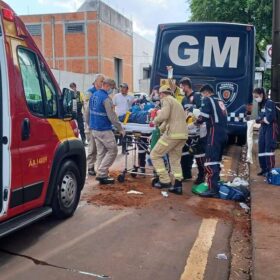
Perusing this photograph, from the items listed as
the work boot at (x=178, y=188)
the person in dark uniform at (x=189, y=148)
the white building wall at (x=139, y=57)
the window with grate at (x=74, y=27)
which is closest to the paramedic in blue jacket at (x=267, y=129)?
the person in dark uniform at (x=189, y=148)

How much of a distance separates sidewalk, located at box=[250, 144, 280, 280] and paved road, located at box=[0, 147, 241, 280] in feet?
1.12

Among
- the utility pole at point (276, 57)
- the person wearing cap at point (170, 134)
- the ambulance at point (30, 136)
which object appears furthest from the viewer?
the utility pole at point (276, 57)

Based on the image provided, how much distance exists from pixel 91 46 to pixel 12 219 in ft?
116

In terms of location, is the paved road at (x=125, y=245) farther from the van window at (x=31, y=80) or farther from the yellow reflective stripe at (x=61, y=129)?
the van window at (x=31, y=80)

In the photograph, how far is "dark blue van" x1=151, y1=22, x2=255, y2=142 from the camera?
36.5ft

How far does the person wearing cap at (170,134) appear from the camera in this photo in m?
7.25

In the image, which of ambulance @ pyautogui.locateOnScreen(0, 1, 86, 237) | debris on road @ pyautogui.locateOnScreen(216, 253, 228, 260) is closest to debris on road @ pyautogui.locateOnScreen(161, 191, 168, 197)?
ambulance @ pyautogui.locateOnScreen(0, 1, 86, 237)

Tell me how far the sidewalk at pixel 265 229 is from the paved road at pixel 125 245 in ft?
1.12

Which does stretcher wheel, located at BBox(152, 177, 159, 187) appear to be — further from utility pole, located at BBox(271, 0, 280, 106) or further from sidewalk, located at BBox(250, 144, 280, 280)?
utility pole, located at BBox(271, 0, 280, 106)

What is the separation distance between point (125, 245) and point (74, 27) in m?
35.8

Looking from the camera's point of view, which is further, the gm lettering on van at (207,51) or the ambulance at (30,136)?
the gm lettering on van at (207,51)

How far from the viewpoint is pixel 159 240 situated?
529 centimetres

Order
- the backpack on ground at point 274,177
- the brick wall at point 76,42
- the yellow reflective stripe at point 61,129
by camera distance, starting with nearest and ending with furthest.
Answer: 1. the yellow reflective stripe at point 61,129
2. the backpack on ground at point 274,177
3. the brick wall at point 76,42

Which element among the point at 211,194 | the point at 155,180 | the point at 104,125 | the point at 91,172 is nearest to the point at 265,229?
the point at 211,194
